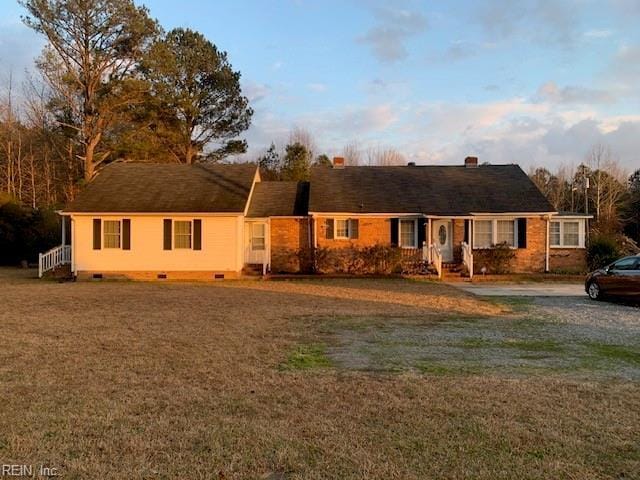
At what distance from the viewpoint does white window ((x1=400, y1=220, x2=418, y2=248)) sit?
23875 millimetres

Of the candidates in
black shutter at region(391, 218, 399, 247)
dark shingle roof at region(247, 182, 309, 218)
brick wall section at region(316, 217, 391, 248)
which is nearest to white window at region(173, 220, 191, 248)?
dark shingle roof at region(247, 182, 309, 218)

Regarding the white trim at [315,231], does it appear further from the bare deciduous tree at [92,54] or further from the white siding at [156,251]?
the bare deciduous tree at [92,54]

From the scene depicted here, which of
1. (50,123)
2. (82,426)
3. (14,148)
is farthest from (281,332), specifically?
(14,148)

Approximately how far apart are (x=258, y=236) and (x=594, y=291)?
45.9 feet

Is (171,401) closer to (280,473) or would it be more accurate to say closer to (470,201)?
(280,473)

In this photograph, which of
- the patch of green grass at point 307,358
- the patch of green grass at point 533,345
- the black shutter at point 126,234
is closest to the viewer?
the patch of green grass at point 307,358

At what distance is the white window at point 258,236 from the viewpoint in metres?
24.6

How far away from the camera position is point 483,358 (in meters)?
7.86

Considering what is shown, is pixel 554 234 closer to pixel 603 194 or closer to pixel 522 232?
pixel 522 232

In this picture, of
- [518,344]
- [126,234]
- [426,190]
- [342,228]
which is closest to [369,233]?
[342,228]

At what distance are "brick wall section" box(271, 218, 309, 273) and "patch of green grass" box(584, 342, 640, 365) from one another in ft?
54.2

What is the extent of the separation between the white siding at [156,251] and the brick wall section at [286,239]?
7.68ft

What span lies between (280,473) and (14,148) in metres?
43.4

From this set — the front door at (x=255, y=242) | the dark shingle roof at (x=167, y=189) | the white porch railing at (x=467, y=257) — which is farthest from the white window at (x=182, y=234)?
the white porch railing at (x=467, y=257)
